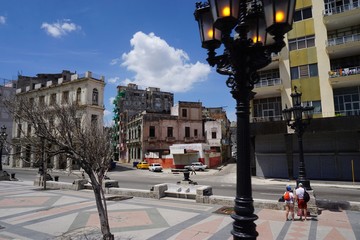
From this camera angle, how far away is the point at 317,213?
10625 mm

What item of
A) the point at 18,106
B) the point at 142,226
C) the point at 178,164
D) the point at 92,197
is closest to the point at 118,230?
the point at 142,226

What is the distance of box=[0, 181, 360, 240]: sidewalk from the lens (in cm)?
815

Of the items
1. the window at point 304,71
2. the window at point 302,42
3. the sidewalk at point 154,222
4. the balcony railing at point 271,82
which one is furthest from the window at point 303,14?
the sidewalk at point 154,222

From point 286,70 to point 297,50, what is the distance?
240 cm

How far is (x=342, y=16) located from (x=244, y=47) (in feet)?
88.2

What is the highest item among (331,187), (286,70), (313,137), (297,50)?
(297,50)

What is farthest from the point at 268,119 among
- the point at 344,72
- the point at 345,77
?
the point at 344,72

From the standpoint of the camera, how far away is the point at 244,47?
4.11 m

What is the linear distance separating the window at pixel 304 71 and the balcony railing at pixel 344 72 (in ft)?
5.65

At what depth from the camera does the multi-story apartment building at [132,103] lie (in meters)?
65.5

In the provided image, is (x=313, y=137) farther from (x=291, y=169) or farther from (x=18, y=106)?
A: (x=18, y=106)

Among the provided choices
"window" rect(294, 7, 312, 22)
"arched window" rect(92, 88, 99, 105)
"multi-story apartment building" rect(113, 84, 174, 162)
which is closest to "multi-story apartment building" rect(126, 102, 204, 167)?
"arched window" rect(92, 88, 99, 105)

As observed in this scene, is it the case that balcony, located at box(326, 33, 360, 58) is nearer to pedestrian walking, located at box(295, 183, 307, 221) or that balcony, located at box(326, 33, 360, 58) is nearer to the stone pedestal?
the stone pedestal

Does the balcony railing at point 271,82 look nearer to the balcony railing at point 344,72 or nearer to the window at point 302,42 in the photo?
the window at point 302,42
